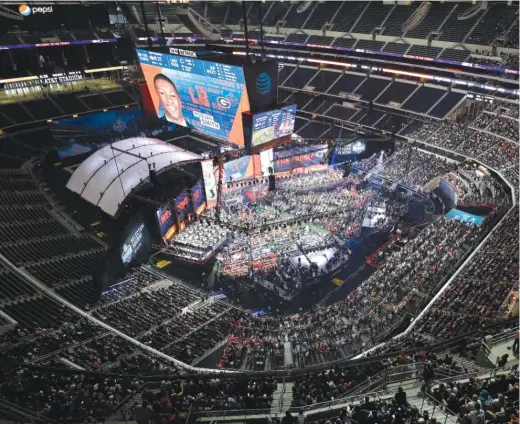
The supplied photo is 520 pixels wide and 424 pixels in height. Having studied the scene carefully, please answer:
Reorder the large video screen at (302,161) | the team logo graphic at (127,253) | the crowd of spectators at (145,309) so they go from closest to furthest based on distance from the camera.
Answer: the crowd of spectators at (145,309)
the team logo graphic at (127,253)
the large video screen at (302,161)

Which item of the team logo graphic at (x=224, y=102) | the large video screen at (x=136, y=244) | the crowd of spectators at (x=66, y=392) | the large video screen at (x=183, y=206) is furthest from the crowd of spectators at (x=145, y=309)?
the team logo graphic at (x=224, y=102)

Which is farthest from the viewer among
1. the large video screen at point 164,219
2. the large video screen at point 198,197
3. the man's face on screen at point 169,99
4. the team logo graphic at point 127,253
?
the man's face on screen at point 169,99

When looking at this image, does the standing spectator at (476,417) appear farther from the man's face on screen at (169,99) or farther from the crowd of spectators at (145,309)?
the man's face on screen at (169,99)

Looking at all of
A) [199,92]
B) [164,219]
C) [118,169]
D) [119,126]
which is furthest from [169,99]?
[164,219]

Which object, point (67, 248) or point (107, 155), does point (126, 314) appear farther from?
point (107, 155)

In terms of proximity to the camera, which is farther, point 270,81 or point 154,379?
point 270,81

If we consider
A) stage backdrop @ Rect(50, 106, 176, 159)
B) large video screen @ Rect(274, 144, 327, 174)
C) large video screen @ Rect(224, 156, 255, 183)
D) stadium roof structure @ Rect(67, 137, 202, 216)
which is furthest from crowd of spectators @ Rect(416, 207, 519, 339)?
stage backdrop @ Rect(50, 106, 176, 159)

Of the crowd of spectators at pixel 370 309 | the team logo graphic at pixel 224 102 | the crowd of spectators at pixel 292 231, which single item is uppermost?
the team logo graphic at pixel 224 102

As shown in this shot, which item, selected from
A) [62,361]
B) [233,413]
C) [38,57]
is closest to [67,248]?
[62,361]
